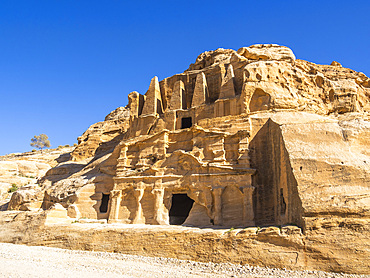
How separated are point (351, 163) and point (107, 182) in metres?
19.0

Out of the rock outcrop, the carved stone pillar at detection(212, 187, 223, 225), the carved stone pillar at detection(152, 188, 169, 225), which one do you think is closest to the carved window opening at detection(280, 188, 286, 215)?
the rock outcrop

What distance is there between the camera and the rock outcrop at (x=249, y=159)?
1235 centimetres

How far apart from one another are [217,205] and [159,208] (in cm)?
435

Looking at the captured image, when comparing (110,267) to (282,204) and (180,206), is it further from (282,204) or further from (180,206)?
(180,206)

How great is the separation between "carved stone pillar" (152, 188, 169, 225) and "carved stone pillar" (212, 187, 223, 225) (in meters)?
3.63

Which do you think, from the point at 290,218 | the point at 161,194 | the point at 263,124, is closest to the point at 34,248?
the point at 161,194

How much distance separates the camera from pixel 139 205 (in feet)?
76.2

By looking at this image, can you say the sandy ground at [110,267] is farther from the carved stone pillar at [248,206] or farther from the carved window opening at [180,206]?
the carved window opening at [180,206]

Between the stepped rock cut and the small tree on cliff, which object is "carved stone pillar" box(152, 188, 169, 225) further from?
the small tree on cliff

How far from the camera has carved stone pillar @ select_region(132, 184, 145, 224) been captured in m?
22.6

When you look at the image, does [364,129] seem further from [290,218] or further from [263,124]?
[263,124]

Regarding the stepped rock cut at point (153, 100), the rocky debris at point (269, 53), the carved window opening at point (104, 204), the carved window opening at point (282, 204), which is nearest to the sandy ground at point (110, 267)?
the carved window opening at point (282, 204)

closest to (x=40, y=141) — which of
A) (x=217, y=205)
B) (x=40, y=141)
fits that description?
(x=40, y=141)

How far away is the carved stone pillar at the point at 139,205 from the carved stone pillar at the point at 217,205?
5.46 meters
